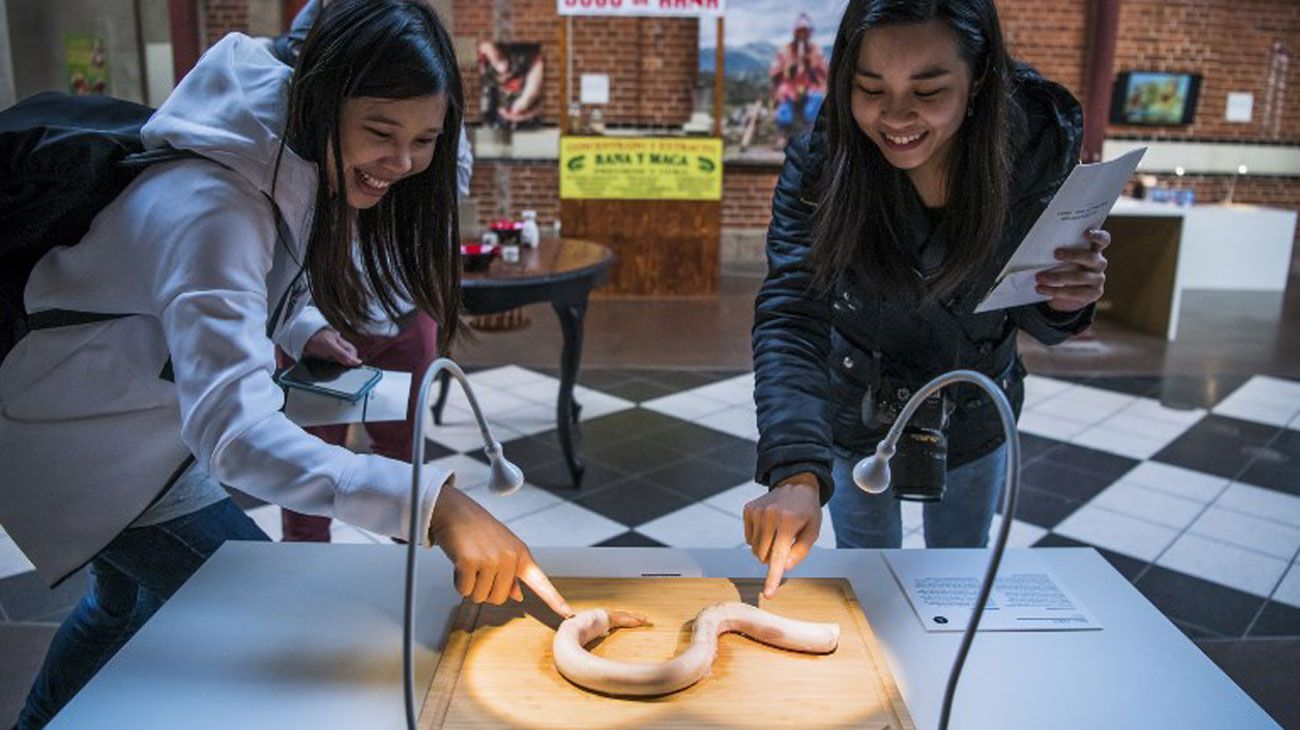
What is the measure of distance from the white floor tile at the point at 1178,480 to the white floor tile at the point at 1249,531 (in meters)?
0.15

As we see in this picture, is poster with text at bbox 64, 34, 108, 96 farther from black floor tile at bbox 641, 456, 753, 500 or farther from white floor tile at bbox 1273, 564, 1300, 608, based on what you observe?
white floor tile at bbox 1273, 564, 1300, 608

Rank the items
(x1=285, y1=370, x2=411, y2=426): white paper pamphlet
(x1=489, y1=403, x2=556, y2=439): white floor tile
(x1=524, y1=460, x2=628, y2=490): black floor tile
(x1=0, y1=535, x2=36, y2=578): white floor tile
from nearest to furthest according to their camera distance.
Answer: (x1=285, y1=370, x2=411, y2=426): white paper pamphlet → (x1=0, y1=535, x2=36, y2=578): white floor tile → (x1=524, y1=460, x2=628, y2=490): black floor tile → (x1=489, y1=403, x2=556, y2=439): white floor tile

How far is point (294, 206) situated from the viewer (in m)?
1.32

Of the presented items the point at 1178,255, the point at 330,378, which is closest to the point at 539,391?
the point at 330,378

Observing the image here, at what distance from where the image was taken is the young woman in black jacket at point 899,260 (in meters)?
1.39

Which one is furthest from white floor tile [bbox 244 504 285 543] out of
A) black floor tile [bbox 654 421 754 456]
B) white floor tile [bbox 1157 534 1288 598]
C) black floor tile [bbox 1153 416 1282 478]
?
black floor tile [bbox 1153 416 1282 478]

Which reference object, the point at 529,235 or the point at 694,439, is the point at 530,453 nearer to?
the point at 694,439

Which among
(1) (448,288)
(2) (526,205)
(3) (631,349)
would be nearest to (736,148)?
(2) (526,205)

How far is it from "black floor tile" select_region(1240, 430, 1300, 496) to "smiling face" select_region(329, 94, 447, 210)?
11.9 ft

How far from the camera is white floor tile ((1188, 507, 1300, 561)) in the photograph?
3271 millimetres

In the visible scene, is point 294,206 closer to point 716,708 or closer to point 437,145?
point 437,145

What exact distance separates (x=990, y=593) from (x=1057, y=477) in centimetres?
271

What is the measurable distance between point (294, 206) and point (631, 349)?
4381 millimetres

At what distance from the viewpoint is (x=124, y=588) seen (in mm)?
1535
